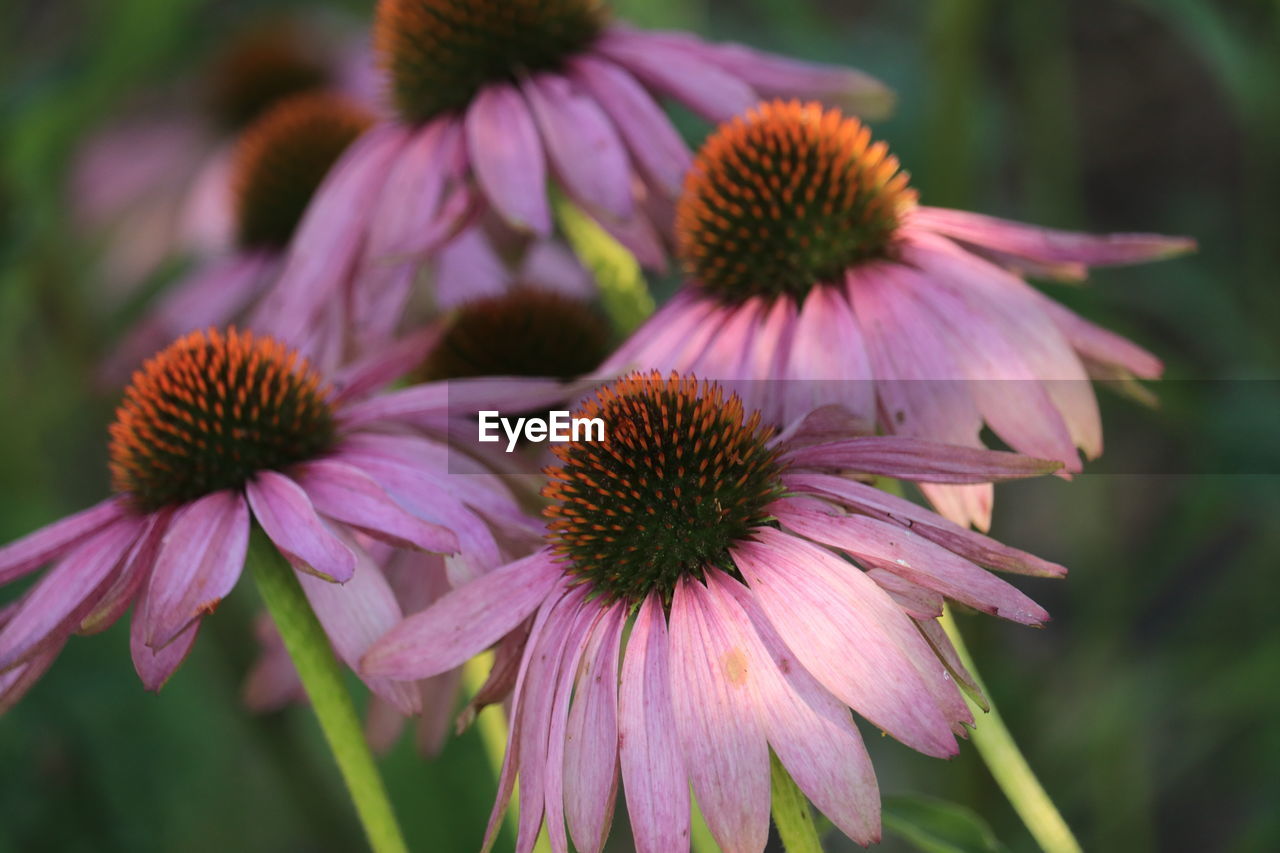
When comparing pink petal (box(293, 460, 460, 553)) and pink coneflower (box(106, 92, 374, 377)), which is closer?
pink petal (box(293, 460, 460, 553))

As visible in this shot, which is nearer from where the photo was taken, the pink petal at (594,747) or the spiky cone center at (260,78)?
the pink petal at (594,747)

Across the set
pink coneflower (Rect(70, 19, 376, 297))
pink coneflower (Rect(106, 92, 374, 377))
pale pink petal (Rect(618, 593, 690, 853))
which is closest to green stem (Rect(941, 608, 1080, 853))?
pale pink petal (Rect(618, 593, 690, 853))

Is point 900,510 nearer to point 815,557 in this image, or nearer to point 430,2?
point 815,557

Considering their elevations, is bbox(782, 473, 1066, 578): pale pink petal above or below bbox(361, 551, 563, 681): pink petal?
above

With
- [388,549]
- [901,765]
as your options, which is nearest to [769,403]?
[388,549]

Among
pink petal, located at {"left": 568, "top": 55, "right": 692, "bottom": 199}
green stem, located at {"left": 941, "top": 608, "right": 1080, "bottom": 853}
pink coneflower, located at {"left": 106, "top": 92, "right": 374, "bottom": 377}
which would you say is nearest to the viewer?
green stem, located at {"left": 941, "top": 608, "right": 1080, "bottom": 853}

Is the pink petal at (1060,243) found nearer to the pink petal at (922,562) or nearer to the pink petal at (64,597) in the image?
Result: the pink petal at (922,562)

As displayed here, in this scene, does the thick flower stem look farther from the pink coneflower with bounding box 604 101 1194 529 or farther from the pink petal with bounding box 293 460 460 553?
the pink coneflower with bounding box 604 101 1194 529

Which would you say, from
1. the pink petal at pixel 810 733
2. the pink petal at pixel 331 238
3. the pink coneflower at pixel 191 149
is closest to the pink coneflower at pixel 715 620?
the pink petal at pixel 810 733
